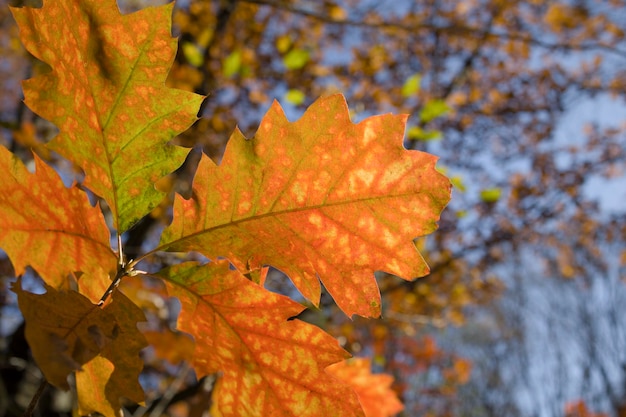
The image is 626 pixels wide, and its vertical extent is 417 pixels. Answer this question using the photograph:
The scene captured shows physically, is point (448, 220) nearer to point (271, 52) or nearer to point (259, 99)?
point (259, 99)

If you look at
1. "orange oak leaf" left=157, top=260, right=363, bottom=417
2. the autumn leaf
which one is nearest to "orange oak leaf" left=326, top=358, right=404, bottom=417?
"orange oak leaf" left=157, top=260, right=363, bottom=417

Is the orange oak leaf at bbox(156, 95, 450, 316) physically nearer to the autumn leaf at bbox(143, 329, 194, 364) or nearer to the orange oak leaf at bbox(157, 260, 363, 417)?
the orange oak leaf at bbox(157, 260, 363, 417)

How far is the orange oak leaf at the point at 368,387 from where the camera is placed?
121 centimetres

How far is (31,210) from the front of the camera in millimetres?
573

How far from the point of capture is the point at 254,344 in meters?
0.62

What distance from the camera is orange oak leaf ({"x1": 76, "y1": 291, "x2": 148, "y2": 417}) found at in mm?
598

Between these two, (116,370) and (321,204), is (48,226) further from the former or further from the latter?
(321,204)

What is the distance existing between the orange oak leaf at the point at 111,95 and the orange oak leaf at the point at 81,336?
0.38ft

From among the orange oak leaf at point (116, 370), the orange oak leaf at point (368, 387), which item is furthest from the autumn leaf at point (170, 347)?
the orange oak leaf at point (116, 370)

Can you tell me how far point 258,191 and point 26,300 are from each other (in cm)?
28

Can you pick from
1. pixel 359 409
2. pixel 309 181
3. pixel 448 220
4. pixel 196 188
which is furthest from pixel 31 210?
pixel 448 220

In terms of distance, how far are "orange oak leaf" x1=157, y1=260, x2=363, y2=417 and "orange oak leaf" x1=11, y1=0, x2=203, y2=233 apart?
127 millimetres

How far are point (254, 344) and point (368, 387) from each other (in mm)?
729

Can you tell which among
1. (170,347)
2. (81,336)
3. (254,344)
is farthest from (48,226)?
(170,347)
